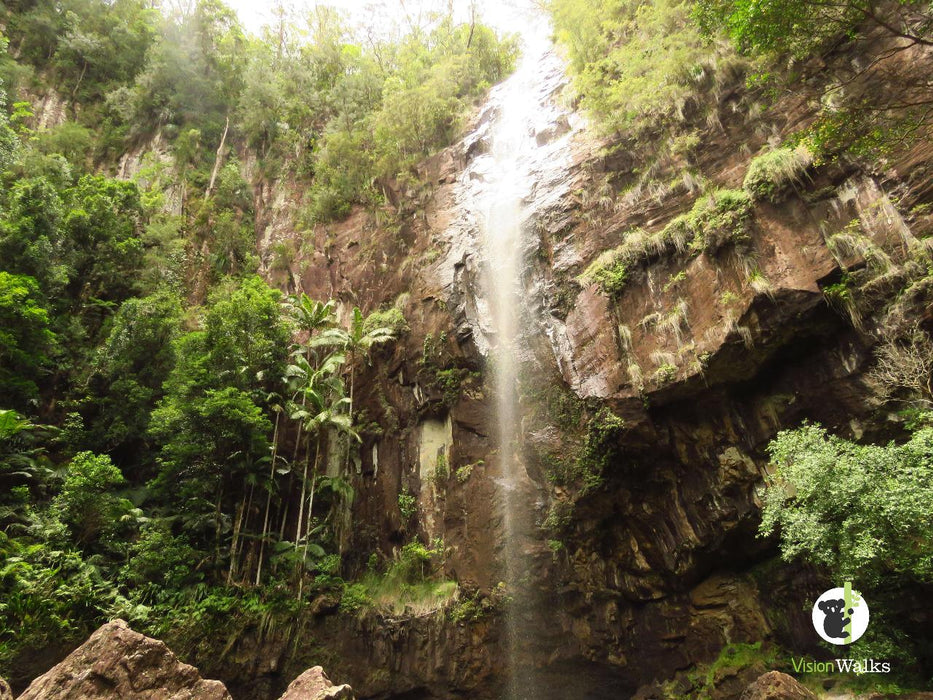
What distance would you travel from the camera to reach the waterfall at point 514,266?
11.5 m

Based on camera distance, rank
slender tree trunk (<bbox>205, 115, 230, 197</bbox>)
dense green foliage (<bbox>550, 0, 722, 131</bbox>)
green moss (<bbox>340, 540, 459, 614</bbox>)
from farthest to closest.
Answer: slender tree trunk (<bbox>205, 115, 230, 197</bbox>) → dense green foliage (<bbox>550, 0, 722, 131</bbox>) → green moss (<bbox>340, 540, 459, 614</bbox>)

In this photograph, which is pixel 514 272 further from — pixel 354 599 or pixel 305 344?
pixel 354 599

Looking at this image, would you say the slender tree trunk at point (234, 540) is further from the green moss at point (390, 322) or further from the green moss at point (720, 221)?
the green moss at point (720, 221)

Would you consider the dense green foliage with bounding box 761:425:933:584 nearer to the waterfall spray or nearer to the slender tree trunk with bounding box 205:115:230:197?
the waterfall spray

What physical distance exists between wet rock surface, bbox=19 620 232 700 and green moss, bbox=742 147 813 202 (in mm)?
12757

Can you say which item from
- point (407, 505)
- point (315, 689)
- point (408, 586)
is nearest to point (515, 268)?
point (407, 505)

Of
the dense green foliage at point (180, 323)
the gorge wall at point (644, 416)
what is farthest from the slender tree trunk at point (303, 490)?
the gorge wall at point (644, 416)

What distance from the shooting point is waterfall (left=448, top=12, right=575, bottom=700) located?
11.5 m

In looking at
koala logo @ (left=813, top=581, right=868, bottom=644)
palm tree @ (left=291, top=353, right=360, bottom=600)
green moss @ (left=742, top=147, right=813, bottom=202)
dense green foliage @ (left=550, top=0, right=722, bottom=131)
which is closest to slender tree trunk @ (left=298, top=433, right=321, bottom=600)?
palm tree @ (left=291, top=353, right=360, bottom=600)

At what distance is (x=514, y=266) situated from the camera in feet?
50.0

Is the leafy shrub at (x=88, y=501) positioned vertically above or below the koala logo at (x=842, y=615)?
above

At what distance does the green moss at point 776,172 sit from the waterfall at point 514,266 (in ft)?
18.2

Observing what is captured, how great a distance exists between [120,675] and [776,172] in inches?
540

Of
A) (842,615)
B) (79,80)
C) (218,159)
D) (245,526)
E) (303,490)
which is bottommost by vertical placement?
(842,615)
